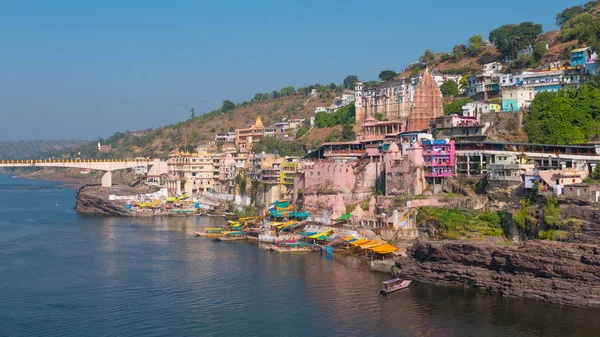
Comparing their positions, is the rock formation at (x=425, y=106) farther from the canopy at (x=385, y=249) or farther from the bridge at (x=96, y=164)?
the bridge at (x=96, y=164)

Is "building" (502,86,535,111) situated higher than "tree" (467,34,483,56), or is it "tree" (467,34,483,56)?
"tree" (467,34,483,56)

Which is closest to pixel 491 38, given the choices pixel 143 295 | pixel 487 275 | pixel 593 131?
pixel 593 131

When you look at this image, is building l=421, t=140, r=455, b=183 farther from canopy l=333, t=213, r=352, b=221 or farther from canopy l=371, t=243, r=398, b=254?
canopy l=371, t=243, r=398, b=254

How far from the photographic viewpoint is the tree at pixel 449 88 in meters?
54.1

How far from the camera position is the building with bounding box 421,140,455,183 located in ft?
123

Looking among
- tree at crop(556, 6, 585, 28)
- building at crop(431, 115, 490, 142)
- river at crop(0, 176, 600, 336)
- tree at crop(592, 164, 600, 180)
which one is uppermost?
tree at crop(556, 6, 585, 28)

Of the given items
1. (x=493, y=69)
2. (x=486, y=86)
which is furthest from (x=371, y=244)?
(x=493, y=69)

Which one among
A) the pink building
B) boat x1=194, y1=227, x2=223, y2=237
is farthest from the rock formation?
boat x1=194, y1=227, x2=223, y2=237

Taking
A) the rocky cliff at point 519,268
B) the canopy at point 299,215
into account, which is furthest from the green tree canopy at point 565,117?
the canopy at point 299,215

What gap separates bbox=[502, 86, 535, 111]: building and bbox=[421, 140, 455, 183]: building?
21.7 feet

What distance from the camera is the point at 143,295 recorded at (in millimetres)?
27031

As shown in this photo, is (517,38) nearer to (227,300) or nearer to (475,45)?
(475,45)

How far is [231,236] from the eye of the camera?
40438 millimetres

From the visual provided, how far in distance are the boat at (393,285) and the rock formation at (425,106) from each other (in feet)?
63.3
